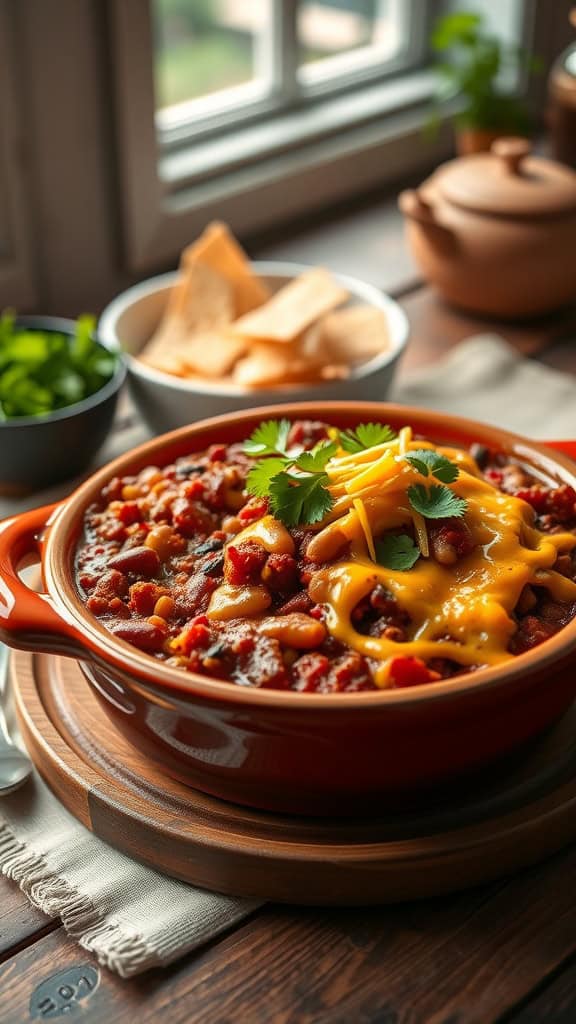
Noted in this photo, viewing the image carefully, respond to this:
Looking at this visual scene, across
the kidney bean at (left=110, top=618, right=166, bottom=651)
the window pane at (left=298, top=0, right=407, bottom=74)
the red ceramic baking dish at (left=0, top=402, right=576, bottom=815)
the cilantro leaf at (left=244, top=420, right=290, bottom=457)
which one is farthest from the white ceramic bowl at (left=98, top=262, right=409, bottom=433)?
the window pane at (left=298, top=0, right=407, bottom=74)

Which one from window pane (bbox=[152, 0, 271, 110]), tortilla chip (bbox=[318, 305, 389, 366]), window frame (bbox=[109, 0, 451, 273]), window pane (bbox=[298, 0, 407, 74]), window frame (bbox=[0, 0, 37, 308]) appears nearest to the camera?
tortilla chip (bbox=[318, 305, 389, 366])

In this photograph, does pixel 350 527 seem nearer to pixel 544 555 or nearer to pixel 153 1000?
pixel 544 555

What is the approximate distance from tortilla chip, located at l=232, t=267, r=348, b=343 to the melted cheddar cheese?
747 millimetres

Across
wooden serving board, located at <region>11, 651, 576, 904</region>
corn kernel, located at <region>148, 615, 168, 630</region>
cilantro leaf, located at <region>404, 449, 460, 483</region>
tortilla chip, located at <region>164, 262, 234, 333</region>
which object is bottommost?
wooden serving board, located at <region>11, 651, 576, 904</region>

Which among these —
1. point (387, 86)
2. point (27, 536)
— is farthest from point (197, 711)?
point (387, 86)

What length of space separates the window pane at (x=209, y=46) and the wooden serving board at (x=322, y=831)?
6.92 feet

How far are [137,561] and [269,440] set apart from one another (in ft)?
0.84

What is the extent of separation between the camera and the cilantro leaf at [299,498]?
147 cm

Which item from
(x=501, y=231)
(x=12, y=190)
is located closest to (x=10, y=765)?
(x=12, y=190)

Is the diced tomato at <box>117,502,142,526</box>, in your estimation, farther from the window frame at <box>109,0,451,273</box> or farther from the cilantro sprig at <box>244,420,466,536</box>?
the window frame at <box>109,0,451,273</box>

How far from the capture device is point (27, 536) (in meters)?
1.61

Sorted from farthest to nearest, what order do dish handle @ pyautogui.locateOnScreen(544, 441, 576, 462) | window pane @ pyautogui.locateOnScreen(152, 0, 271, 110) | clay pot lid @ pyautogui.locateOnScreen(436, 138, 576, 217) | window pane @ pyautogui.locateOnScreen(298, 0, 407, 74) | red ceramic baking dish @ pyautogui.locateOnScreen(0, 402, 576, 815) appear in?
window pane @ pyautogui.locateOnScreen(298, 0, 407, 74)
window pane @ pyautogui.locateOnScreen(152, 0, 271, 110)
clay pot lid @ pyautogui.locateOnScreen(436, 138, 576, 217)
dish handle @ pyautogui.locateOnScreen(544, 441, 576, 462)
red ceramic baking dish @ pyautogui.locateOnScreen(0, 402, 576, 815)

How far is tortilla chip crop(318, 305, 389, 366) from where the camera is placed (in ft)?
7.65

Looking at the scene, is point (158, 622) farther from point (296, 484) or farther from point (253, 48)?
point (253, 48)
